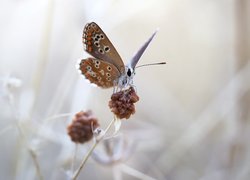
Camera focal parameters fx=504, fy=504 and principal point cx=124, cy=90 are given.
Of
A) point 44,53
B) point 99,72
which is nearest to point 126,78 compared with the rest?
point 99,72

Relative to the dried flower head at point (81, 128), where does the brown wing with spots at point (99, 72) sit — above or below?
above

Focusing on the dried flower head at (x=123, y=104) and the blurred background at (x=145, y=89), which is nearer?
the dried flower head at (x=123, y=104)

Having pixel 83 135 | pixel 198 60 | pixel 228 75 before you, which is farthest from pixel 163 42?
pixel 83 135

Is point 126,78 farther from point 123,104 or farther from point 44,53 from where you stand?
point 44,53

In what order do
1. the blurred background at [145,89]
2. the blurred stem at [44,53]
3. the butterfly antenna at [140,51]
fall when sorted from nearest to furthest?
the butterfly antenna at [140,51] → the blurred stem at [44,53] → the blurred background at [145,89]

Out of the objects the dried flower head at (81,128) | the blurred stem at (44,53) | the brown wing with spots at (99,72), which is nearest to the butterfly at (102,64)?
the brown wing with spots at (99,72)

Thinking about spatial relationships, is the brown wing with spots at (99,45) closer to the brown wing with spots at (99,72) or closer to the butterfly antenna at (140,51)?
the brown wing with spots at (99,72)

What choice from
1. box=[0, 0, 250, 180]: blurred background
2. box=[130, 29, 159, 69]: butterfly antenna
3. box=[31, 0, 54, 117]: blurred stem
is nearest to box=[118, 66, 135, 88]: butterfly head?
box=[130, 29, 159, 69]: butterfly antenna
